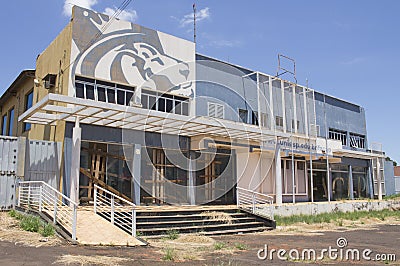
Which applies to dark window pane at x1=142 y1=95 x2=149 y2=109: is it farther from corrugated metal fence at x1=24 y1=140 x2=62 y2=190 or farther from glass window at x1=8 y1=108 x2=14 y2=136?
glass window at x1=8 y1=108 x2=14 y2=136

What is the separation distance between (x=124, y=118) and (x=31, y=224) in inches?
203

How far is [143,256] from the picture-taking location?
7.98 meters

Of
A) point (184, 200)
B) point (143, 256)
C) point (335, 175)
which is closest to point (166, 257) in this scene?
point (143, 256)

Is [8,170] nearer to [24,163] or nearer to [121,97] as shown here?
[24,163]

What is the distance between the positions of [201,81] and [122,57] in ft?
14.7

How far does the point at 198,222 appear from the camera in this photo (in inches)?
503

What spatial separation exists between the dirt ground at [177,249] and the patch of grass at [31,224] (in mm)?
172

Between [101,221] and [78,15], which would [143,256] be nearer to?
[101,221]

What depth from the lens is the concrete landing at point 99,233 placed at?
368 inches

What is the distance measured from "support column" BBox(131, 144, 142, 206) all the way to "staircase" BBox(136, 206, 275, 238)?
9.40ft

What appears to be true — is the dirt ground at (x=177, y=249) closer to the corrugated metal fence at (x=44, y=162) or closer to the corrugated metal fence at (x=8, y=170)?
the corrugated metal fence at (x=8, y=170)

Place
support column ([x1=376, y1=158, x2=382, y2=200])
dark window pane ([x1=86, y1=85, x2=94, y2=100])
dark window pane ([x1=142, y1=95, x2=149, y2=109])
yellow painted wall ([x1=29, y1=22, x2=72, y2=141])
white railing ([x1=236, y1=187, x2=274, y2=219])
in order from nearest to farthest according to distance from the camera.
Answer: white railing ([x1=236, y1=187, x2=274, y2=219]) < yellow painted wall ([x1=29, y1=22, x2=72, y2=141]) < dark window pane ([x1=86, y1=85, x2=94, y2=100]) < dark window pane ([x1=142, y1=95, x2=149, y2=109]) < support column ([x1=376, y1=158, x2=382, y2=200])

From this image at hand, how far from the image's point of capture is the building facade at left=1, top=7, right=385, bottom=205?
569 inches

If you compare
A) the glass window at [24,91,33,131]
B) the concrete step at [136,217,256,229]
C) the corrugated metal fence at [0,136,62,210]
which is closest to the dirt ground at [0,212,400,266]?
the concrete step at [136,217,256,229]
